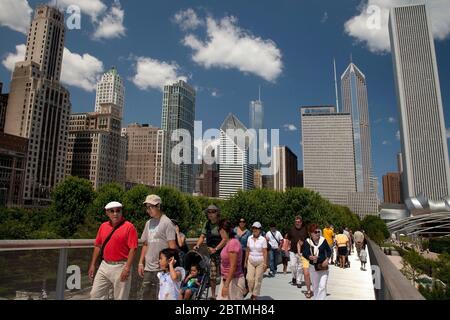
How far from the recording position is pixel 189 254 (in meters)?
5.69

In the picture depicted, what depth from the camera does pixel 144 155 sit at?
477 feet

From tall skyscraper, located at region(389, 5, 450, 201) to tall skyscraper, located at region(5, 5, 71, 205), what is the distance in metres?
125

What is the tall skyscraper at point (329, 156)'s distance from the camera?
175m

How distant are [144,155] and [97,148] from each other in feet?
103

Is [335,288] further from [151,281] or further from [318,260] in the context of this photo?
[151,281]

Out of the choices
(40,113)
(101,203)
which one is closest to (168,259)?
(101,203)

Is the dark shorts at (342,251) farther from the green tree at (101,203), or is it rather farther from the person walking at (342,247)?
the green tree at (101,203)

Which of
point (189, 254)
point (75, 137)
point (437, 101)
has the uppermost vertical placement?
point (437, 101)

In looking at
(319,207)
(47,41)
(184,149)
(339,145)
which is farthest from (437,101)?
(47,41)

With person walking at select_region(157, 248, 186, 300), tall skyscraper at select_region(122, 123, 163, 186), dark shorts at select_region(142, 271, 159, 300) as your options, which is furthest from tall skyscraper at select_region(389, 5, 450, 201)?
person walking at select_region(157, 248, 186, 300)

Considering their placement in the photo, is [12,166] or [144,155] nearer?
→ [12,166]

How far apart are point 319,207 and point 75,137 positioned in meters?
105

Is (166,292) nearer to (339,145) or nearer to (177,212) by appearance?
(177,212)

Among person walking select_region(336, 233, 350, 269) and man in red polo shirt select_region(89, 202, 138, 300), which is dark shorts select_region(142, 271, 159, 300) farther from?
person walking select_region(336, 233, 350, 269)
